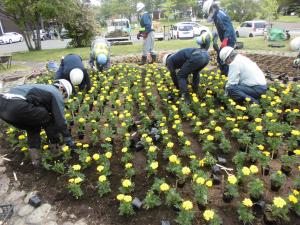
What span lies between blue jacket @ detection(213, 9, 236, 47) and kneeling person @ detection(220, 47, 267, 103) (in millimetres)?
1899

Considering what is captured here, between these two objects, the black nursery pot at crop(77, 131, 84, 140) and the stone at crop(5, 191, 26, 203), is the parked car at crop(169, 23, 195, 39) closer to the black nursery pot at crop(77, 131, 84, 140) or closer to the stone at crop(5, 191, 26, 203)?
the black nursery pot at crop(77, 131, 84, 140)

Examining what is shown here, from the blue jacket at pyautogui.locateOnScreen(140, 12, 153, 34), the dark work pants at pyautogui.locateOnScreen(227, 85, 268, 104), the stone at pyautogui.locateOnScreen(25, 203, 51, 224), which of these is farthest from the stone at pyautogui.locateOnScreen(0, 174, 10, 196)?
the blue jacket at pyautogui.locateOnScreen(140, 12, 153, 34)

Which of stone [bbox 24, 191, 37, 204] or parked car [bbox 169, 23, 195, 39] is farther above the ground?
parked car [bbox 169, 23, 195, 39]

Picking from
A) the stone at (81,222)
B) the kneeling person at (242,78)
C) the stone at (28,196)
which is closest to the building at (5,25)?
the kneeling person at (242,78)

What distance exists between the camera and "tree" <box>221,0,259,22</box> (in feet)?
121

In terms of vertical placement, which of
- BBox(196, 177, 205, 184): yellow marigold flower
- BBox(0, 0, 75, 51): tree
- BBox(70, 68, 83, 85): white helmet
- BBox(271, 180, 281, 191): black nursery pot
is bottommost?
BBox(271, 180, 281, 191): black nursery pot

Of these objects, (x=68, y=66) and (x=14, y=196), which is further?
(x=68, y=66)

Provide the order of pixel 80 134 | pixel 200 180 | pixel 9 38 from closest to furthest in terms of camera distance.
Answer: pixel 200 180, pixel 80 134, pixel 9 38

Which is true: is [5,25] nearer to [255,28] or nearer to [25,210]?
[255,28]

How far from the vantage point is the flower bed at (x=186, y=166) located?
10.4ft

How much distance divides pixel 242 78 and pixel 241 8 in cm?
3725

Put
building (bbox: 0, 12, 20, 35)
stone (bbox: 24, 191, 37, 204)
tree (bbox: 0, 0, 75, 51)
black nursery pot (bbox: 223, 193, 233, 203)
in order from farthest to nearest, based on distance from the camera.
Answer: building (bbox: 0, 12, 20, 35) < tree (bbox: 0, 0, 75, 51) < stone (bbox: 24, 191, 37, 204) < black nursery pot (bbox: 223, 193, 233, 203)

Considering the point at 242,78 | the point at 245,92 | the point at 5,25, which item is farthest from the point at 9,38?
the point at 245,92

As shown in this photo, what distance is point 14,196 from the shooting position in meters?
3.80
